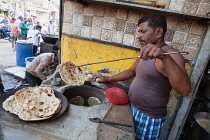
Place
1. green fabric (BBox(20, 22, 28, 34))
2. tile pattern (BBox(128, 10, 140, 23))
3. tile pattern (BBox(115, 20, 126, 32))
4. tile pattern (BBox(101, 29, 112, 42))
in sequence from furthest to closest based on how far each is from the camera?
green fabric (BBox(20, 22, 28, 34))
tile pattern (BBox(101, 29, 112, 42))
tile pattern (BBox(115, 20, 126, 32))
tile pattern (BBox(128, 10, 140, 23))

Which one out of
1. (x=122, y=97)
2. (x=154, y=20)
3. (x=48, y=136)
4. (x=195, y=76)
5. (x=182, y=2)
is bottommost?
(x=48, y=136)

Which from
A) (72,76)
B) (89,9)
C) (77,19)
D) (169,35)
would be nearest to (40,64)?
(77,19)

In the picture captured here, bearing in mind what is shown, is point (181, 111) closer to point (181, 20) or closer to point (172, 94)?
point (172, 94)

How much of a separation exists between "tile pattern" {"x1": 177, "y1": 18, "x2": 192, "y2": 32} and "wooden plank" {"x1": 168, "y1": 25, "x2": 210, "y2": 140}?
0.98ft

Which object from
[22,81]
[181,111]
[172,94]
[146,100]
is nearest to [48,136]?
[146,100]

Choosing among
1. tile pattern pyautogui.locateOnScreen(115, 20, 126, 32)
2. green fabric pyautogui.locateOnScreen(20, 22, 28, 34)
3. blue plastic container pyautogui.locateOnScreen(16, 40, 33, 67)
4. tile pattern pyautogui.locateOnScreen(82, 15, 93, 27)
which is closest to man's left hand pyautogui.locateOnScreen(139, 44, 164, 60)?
tile pattern pyautogui.locateOnScreen(115, 20, 126, 32)

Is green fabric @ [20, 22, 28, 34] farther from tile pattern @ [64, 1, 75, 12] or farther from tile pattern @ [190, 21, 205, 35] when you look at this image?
tile pattern @ [190, 21, 205, 35]

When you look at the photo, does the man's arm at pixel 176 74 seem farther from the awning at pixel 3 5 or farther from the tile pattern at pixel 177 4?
the awning at pixel 3 5

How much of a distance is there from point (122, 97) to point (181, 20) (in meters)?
1.70

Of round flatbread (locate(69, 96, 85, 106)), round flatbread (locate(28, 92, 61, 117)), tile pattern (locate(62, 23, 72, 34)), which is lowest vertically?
round flatbread (locate(69, 96, 85, 106))

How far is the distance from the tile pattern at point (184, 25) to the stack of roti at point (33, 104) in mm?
2308

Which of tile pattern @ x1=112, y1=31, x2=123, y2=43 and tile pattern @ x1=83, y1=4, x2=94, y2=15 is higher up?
tile pattern @ x1=83, y1=4, x2=94, y2=15

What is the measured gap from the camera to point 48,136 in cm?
129

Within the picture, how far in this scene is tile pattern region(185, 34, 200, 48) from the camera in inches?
91.4
